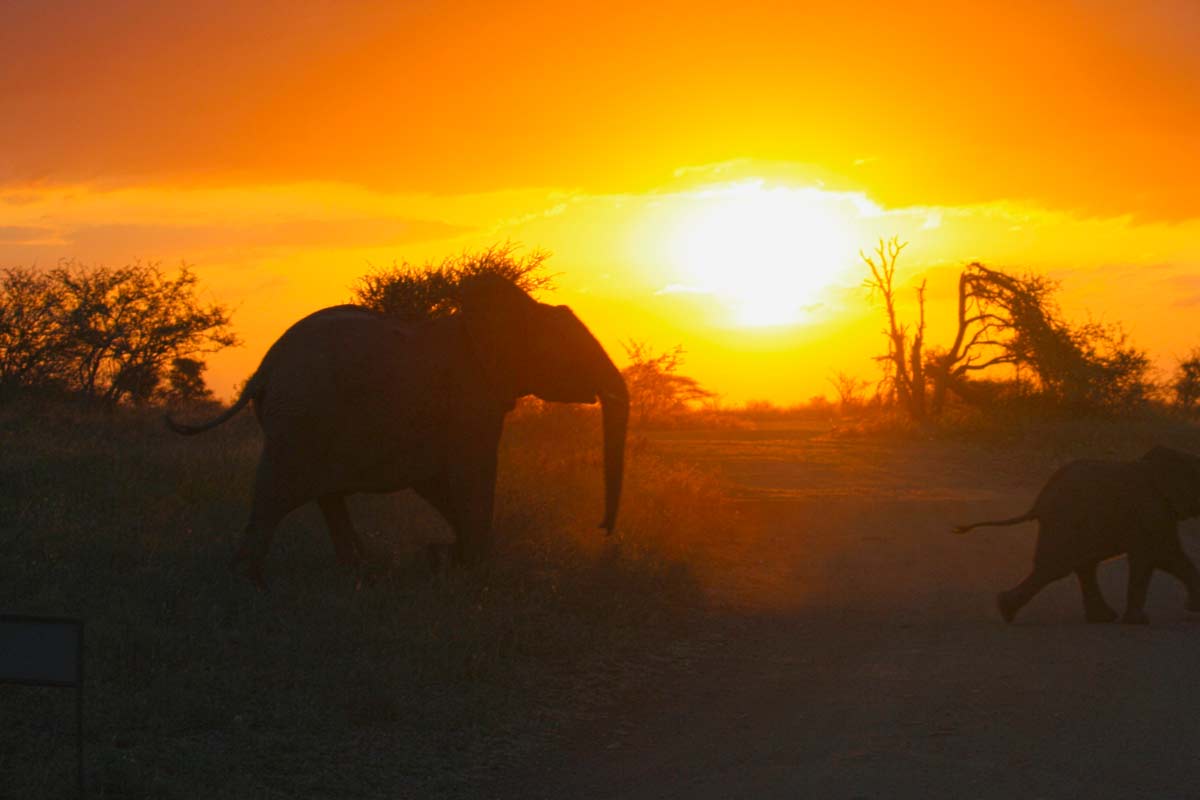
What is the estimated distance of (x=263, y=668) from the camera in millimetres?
7387

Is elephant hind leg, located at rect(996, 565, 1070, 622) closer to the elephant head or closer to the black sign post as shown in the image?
the elephant head

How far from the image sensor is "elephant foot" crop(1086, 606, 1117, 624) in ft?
33.8

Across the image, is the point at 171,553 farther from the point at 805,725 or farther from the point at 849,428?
the point at 849,428

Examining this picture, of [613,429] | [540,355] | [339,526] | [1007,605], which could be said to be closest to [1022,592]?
[1007,605]

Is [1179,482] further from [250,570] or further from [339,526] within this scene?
[250,570]

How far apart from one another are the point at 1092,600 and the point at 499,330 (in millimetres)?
5354

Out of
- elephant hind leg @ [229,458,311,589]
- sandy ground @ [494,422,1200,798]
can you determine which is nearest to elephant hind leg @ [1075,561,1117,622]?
sandy ground @ [494,422,1200,798]

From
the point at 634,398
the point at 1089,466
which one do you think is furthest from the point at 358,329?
the point at 634,398

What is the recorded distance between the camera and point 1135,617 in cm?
1011

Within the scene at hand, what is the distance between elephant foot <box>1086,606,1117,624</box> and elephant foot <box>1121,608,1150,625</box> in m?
0.12

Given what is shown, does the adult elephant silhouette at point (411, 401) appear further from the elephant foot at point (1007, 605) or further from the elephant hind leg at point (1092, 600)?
the elephant hind leg at point (1092, 600)

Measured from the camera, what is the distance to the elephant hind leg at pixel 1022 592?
34.0ft

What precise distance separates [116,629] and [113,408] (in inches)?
535

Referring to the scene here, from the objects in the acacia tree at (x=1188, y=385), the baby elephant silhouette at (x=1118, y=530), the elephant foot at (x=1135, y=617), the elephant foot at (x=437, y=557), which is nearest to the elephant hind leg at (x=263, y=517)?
the elephant foot at (x=437, y=557)
